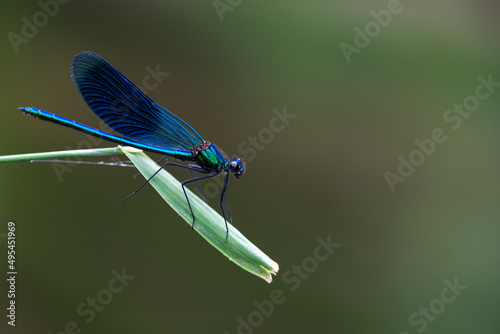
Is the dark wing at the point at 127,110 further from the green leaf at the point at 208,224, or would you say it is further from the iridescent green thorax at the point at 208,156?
the green leaf at the point at 208,224

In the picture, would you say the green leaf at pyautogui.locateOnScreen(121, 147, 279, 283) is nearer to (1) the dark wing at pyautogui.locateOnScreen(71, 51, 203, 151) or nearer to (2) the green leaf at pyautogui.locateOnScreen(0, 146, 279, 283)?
(2) the green leaf at pyautogui.locateOnScreen(0, 146, 279, 283)

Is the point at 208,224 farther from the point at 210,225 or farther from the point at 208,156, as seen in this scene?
the point at 208,156

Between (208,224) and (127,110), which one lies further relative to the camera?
(127,110)

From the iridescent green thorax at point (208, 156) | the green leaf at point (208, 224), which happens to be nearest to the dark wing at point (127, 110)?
the iridescent green thorax at point (208, 156)

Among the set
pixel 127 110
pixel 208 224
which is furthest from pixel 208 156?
pixel 208 224

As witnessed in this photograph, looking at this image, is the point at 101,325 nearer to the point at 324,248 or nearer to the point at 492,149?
the point at 324,248

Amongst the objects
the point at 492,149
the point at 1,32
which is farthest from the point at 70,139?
the point at 492,149

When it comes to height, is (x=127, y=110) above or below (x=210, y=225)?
above
